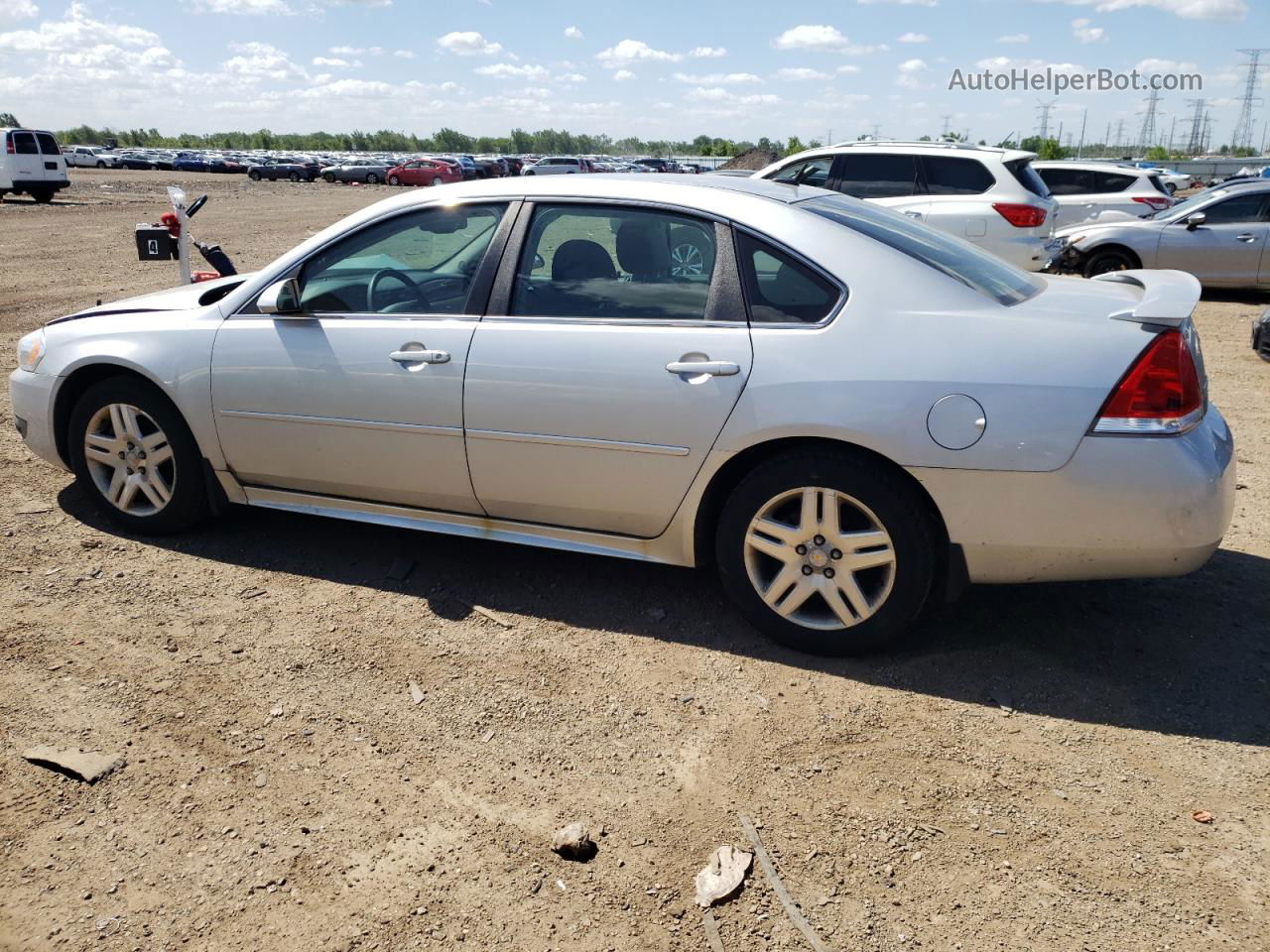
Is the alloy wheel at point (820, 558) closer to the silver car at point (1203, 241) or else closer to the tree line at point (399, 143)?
the silver car at point (1203, 241)

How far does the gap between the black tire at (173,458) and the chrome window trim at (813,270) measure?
252 cm

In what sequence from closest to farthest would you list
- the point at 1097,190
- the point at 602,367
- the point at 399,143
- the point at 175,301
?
1. the point at 602,367
2. the point at 175,301
3. the point at 1097,190
4. the point at 399,143

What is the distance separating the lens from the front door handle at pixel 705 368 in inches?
135

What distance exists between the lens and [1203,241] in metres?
12.5

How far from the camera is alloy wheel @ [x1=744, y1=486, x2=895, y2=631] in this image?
11.2ft

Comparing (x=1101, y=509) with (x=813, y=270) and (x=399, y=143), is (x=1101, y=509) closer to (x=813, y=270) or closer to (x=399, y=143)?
(x=813, y=270)

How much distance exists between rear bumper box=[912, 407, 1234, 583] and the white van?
33477 millimetres

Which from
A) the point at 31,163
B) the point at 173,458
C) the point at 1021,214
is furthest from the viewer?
the point at 31,163

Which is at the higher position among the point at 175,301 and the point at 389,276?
the point at 389,276

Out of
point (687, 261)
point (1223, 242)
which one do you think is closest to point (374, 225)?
point (687, 261)

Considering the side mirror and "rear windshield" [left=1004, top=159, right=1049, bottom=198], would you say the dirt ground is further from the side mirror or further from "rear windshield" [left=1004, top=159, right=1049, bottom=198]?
"rear windshield" [left=1004, top=159, right=1049, bottom=198]

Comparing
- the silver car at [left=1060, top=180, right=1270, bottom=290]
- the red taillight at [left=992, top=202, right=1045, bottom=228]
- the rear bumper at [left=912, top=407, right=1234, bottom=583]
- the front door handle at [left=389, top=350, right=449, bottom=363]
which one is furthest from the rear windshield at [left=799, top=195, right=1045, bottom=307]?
the silver car at [left=1060, top=180, right=1270, bottom=290]

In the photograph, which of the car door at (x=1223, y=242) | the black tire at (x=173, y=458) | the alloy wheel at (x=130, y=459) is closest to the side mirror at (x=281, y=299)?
the black tire at (x=173, y=458)

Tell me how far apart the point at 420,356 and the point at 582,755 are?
5.36ft
